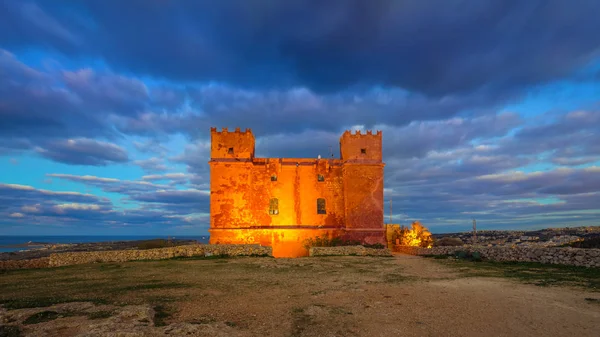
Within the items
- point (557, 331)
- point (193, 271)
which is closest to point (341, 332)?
point (557, 331)

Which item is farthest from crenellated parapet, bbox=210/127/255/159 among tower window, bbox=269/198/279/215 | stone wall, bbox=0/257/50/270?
stone wall, bbox=0/257/50/270

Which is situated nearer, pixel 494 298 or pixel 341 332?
pixel 341 332

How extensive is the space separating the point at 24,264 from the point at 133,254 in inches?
246

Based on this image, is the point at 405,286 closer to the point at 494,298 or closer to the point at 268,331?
the point at 494,298

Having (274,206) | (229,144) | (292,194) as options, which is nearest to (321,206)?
(292,194)

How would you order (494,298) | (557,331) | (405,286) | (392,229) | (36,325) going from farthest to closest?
1. (392,229)
2. (405,286)
3. (494,298)
4. (36,325)
5. (557,331)

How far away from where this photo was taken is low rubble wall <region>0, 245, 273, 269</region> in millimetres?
21344

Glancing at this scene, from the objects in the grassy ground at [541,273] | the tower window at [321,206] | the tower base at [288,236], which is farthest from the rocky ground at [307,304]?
the tower window at [321,206]

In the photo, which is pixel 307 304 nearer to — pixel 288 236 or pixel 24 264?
pixel 288 236

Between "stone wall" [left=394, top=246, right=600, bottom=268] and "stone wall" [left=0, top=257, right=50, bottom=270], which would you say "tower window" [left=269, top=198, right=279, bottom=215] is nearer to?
"stone wall" [left=394, top=246, right=600, bottom=268]

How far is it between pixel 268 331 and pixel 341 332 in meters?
1.57

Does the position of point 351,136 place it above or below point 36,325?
A: above

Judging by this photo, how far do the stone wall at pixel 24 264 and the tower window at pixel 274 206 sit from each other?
16276 mm

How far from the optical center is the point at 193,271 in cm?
1678
